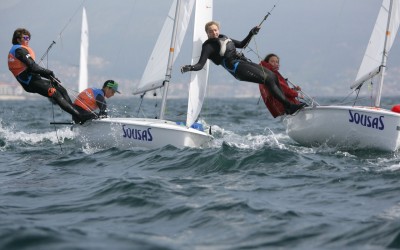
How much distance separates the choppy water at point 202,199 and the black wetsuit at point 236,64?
1005mm

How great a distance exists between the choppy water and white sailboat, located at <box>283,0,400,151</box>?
240 millimetres

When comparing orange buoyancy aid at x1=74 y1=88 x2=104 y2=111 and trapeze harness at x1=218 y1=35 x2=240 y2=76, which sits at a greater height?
trapeze harness at x1=218 y1=35 x2=240 y2=76

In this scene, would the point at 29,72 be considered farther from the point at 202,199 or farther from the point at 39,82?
the point at 202,199

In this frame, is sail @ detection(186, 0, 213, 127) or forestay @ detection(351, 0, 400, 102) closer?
sail @ detection(186, 0, 213, 127)

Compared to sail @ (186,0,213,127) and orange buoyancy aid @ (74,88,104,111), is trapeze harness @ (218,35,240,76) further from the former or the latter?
orange buoyancy aid @ (74,88,104,111)

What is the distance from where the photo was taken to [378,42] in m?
9.99

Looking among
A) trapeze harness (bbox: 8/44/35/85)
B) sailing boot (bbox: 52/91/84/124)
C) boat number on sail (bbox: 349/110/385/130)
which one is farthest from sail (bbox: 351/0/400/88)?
trapeze harness (bbox: 8/44/35/85)

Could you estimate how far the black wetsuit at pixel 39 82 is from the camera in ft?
29.7

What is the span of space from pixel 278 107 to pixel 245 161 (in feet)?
7.55

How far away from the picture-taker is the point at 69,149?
9859 mm

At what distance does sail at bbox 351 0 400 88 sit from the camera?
988cm

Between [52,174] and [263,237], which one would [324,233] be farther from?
[52,174]

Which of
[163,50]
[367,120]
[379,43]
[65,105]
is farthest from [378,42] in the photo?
[65,105]

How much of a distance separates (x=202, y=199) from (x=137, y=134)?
3483 mm
